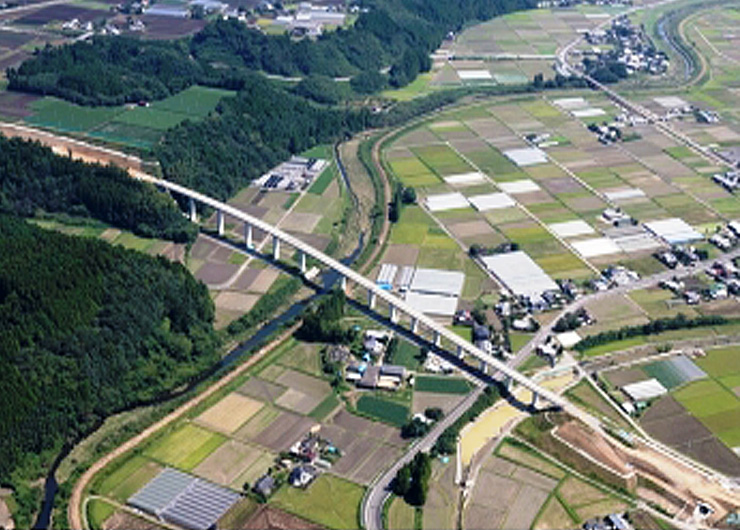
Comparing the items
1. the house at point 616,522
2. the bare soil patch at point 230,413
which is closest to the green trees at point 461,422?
the house at point 616,522

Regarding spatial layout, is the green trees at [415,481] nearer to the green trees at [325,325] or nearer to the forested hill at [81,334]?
the green trees at [325,325]

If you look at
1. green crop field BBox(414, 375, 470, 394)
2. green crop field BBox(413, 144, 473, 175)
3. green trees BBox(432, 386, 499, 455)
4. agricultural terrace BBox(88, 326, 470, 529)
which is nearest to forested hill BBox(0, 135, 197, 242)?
agricultural terrace BBox(88, 326, 470, 529)

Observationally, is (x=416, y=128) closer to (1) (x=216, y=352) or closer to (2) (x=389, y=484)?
(1) (x=216, y=352)

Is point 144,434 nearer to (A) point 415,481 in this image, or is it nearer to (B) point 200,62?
(A) point 415,481

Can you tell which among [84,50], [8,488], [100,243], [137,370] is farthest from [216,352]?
[84,50]

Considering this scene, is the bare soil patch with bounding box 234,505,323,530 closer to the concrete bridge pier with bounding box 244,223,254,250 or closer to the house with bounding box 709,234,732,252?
the concrete bridge pier with bounding box 244,223,254,250
